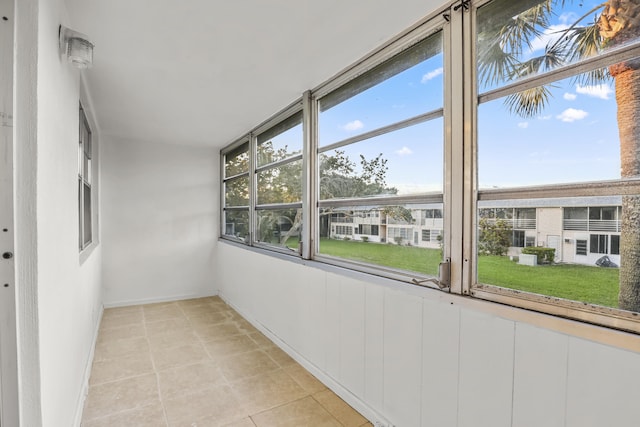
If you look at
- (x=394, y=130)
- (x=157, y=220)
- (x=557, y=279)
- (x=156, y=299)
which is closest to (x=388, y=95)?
(x=394, y=130)

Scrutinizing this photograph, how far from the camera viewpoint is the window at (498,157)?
1187 mm

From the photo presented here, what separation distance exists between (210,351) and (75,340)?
1326 mm

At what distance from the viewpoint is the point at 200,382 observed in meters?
2.51

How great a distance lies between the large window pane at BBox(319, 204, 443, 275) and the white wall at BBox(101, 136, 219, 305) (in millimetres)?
3046

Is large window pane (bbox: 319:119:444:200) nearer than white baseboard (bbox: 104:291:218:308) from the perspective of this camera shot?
Yes

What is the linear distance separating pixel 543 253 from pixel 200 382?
8.25ft

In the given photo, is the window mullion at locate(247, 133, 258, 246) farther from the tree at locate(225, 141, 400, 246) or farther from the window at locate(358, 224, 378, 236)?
the window at locate(358, 224, 378, 236)

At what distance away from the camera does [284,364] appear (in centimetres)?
280

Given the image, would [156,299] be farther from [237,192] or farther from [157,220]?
[237,192]

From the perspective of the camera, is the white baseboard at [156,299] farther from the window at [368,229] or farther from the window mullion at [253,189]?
the window at [368,229]

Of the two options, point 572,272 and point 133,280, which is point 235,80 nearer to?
point 572,272

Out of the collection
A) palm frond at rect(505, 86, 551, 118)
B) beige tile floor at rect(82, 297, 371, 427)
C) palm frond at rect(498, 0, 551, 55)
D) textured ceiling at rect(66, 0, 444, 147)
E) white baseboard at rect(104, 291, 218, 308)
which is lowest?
beige tile floor at rect(82, 297, 371, 427)

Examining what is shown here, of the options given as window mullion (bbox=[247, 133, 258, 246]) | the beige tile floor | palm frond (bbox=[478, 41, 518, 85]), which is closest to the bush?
palm frond (bbox=[478, 41, 518, 85])

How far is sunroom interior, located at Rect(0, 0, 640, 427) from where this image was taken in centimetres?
110
